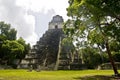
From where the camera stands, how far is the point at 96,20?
25875 mm

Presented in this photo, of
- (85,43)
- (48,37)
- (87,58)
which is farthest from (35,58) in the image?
(85,43)

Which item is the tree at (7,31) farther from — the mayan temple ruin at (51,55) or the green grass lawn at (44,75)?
the green grass lawn at (44,75)

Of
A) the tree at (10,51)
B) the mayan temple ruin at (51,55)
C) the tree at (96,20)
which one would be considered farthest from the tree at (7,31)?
the tree at (96,20)

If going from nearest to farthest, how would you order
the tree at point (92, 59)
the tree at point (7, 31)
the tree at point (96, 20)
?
the tree at point (96, 20) < the tree at point (92, 59) < the tree at point (7, 31)

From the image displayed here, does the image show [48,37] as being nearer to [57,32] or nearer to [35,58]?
[57,32]

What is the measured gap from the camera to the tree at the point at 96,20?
71.3 ft

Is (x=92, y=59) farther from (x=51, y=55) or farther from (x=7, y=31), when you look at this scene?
(x=7, y=31)

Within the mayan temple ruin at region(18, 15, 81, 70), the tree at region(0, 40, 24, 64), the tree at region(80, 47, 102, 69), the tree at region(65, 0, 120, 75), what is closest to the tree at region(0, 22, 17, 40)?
the tree at region(0, 40, 24, 64)

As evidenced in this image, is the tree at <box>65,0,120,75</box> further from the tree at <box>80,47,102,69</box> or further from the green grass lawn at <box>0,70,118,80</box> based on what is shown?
the tree at <box>80,47,102,69</box>

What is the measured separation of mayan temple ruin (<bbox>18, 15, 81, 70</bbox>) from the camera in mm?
52228

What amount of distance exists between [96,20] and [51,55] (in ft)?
111

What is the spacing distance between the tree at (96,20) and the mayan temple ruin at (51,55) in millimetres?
20900

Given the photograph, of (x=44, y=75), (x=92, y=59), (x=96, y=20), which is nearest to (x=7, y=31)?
(x=92, y=59)

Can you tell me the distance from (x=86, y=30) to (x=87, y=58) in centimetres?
3494
